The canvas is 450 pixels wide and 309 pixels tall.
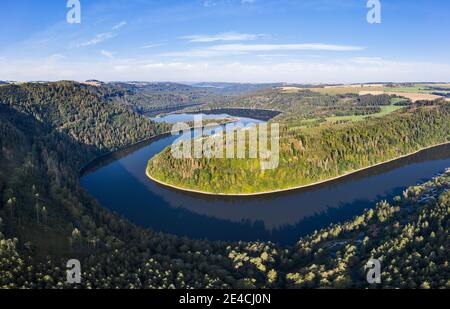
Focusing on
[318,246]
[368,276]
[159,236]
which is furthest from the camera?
[159,236]

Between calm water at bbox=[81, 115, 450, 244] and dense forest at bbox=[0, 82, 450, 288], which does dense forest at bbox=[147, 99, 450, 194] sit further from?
dense forest at bbox=[0, 82, 450, 288]

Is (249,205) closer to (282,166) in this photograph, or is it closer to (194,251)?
(282,166)

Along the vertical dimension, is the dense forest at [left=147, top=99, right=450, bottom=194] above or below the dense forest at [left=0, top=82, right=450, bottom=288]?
above

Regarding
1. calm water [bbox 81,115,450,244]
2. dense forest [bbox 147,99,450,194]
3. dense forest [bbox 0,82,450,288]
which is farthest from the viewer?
dense forest [bbox 147,99,450,194]

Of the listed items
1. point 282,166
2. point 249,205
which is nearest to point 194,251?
point 249,205

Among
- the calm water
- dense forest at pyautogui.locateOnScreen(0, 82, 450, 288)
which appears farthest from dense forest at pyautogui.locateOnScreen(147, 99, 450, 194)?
dense forest at pyautogui.locateOnScreen(0, 82, 450, 288)

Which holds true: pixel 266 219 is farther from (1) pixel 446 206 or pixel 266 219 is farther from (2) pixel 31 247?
(2) pixel 31 247

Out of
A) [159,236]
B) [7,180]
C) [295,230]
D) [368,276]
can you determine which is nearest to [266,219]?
[295,230]

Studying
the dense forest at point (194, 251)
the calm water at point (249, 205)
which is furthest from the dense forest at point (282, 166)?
the dense forest at point (194, 251)
